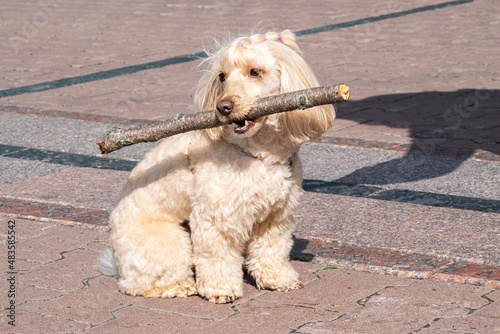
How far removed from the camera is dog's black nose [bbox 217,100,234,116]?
3.57 meters

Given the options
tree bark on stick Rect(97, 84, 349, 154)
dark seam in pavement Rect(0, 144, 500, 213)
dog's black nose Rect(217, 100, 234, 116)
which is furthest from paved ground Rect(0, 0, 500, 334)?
dog's black nose Rect(217, 100, 234, 116)

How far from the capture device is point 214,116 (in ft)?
12.3

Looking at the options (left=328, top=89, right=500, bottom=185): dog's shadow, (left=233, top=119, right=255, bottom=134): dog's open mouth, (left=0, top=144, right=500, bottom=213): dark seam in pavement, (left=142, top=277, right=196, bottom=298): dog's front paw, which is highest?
(left=233, top=119, right=255, bottom=134): dog's open mouth

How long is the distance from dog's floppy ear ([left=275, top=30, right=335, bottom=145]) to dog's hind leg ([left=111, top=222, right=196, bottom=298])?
821 millimetres

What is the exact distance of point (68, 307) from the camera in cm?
394

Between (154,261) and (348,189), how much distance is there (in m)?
2.24

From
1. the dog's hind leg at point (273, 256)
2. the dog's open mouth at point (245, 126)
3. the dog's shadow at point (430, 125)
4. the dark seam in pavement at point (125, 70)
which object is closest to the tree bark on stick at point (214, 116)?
the dog's open mouth at point (245, 126)

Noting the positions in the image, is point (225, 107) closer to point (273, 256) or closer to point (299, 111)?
point (299, 111)

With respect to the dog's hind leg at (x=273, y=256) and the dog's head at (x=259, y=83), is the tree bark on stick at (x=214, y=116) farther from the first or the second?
the dog's hind leg at (x=273, y=256)

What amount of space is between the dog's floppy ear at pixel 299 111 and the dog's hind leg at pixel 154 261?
2.69 ft

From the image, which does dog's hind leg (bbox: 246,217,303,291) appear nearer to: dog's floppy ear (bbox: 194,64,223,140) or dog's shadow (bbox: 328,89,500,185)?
dog's floppy ear (bbox: 194,64,223,140)

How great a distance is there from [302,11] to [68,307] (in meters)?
13.3

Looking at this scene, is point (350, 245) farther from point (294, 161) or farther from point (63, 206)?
point (63, 206)

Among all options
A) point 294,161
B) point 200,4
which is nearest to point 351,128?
point 294,161
